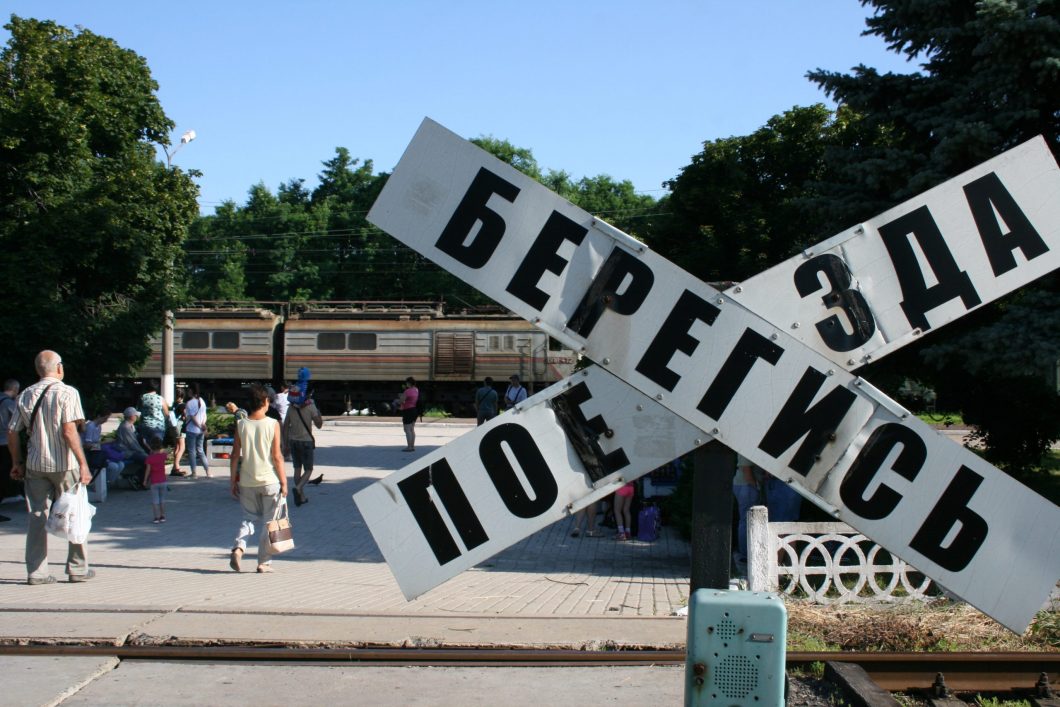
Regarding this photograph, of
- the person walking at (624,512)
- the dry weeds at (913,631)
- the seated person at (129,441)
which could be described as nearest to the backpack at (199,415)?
the seated person at (129,441)

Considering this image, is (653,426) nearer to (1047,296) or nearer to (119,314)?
(1047,296)

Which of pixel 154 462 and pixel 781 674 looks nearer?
pixel 781 674

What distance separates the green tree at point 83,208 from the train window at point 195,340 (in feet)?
76.6

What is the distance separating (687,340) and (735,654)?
118cm

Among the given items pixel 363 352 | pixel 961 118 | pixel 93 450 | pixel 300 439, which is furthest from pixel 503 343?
pixel 961 118

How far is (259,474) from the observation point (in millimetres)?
9305

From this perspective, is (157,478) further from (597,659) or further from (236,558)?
(597,659)

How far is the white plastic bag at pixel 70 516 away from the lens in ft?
27.2

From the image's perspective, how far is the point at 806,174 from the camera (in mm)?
15703

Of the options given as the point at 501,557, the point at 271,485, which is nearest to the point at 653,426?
the point at 271,485

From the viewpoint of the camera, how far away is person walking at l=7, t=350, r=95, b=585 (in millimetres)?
8328

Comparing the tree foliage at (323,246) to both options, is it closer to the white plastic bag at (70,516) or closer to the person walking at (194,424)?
the person walking at (194,424)

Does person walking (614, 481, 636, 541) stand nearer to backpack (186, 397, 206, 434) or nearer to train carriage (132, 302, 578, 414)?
backpack (186, 397, 206, 434)

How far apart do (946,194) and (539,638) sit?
189 inches
